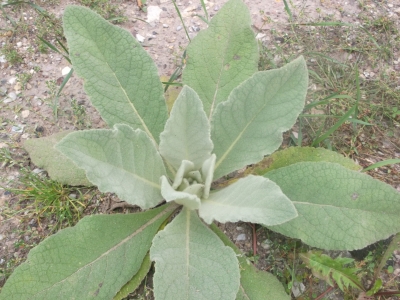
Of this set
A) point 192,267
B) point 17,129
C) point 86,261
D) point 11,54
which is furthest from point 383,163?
point 11,54

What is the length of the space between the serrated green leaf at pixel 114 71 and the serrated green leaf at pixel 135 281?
2.08 feet

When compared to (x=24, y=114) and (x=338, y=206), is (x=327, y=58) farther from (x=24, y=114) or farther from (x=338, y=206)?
(x=24, y=114)

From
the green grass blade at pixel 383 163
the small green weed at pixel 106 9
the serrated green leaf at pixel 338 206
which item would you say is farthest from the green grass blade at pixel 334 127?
the small green weed at pixel 106 9

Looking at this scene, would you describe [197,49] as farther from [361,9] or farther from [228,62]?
[361,9]

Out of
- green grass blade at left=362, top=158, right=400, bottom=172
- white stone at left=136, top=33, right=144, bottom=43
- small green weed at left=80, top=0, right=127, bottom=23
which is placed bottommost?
green grass blade at left=362, top=158, right=400, bottom=172

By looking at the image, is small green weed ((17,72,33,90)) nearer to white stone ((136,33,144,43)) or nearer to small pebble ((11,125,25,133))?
small pebble ((11,125,25,133))

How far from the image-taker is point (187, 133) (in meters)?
1.78

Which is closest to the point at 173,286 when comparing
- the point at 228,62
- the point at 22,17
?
the point at 228,62

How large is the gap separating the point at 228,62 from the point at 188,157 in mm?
613

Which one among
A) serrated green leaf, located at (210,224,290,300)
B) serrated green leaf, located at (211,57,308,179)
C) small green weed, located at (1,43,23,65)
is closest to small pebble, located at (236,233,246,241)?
serrated green leaf, located at (210,224,290,300)

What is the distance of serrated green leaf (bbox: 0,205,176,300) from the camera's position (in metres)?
1.81

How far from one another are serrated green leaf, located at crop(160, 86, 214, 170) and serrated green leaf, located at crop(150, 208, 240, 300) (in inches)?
12.8

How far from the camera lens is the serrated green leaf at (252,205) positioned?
1.48m

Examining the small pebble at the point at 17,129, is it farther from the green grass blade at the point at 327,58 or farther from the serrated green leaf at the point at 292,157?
the green grass blade at the point at 327,58
